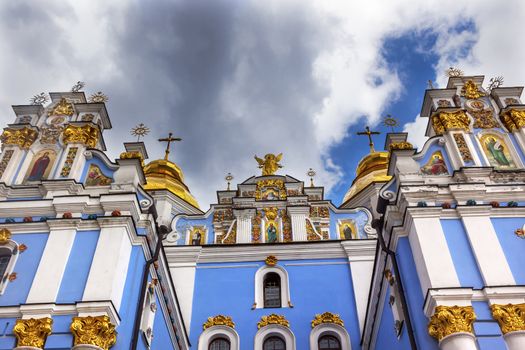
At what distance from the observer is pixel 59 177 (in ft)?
51.6

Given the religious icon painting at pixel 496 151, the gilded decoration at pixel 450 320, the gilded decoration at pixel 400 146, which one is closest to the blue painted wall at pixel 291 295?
the gilded decoration at pixel 400 146

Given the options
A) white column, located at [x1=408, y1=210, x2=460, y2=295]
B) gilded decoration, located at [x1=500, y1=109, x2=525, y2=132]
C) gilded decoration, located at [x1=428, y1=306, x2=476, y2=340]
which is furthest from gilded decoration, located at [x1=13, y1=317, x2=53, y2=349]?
gilded decoration, located at [x1=500, y1=109, x2=525, y2=132]

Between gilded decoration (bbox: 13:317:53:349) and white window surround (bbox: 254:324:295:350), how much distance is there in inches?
314

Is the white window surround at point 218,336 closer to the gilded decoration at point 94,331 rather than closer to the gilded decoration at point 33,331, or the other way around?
the gilded decoration at point 94,331

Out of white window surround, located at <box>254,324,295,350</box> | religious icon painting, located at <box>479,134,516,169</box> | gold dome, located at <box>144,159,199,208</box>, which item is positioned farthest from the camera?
gold dome, located at <box>144,159,199,208</box>

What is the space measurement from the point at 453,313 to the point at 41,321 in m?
8.29

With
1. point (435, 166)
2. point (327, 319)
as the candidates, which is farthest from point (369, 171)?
point (435, 166)

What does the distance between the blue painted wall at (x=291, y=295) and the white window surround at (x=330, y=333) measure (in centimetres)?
16

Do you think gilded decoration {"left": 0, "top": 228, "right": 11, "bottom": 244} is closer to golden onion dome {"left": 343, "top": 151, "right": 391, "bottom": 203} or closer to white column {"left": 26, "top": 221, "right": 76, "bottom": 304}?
white column {"left": 26, "top": 221, "right": 76, "bottom": 304}

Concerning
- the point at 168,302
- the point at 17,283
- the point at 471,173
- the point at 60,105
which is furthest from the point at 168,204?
the point at 471,173

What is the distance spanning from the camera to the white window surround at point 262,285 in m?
19.3

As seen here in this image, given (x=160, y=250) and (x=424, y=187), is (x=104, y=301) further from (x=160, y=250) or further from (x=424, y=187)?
(x=424, y=187)

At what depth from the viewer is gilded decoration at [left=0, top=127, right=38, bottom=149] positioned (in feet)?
55.9

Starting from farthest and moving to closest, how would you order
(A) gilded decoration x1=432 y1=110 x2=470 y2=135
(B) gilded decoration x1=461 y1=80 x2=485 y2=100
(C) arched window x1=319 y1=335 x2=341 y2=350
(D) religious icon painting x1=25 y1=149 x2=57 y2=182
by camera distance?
(C) arched window x1=319 y1=335 x2=341 y2=350 → (B) gilded decoration x1=461 y1=80 x2=485 y2=100 → (A) gilded decoration x1=432 y1=110 x2=470 y2=135 → (D) religious icon painting x1=25 y1=149 x2=57 y2=182
